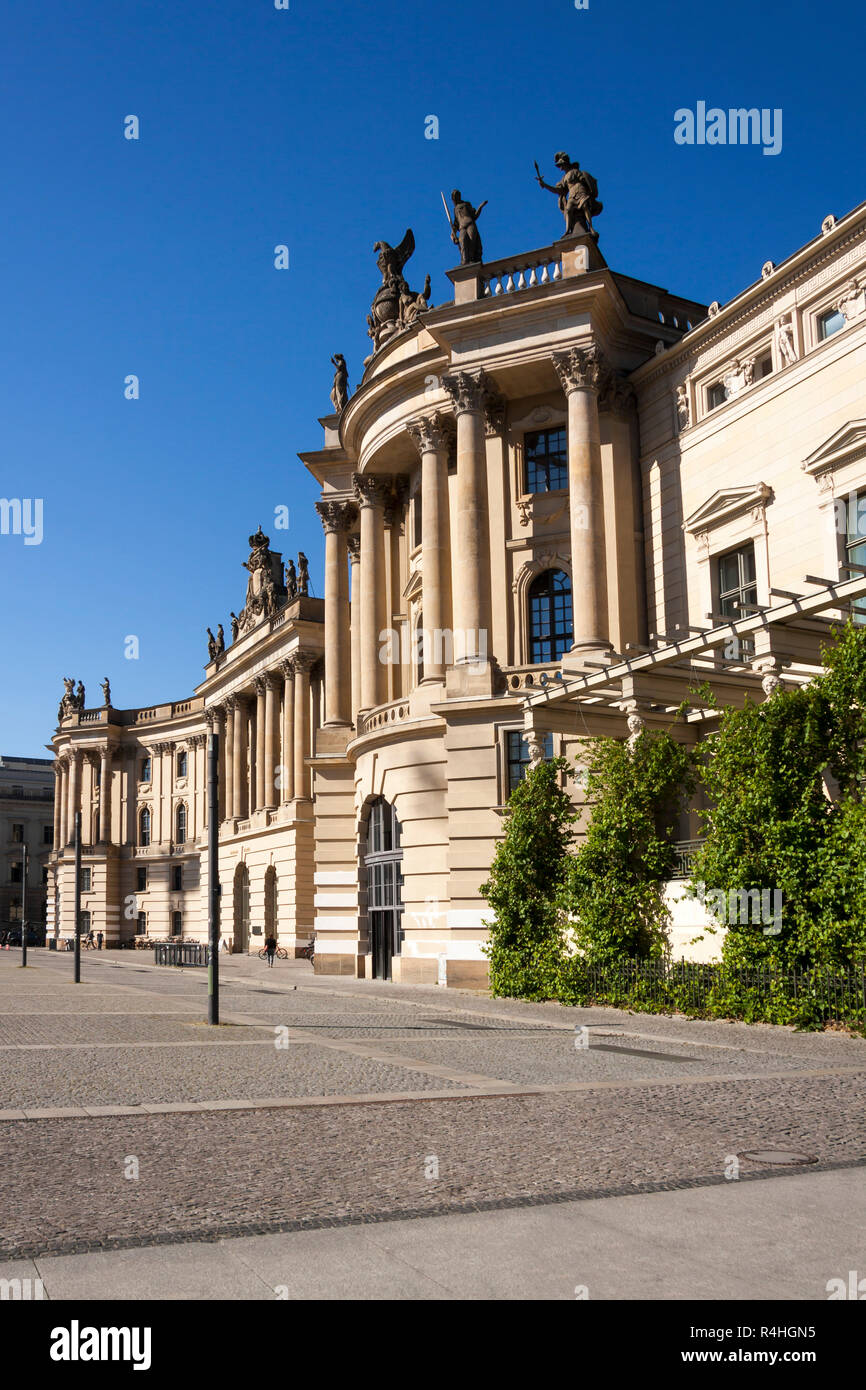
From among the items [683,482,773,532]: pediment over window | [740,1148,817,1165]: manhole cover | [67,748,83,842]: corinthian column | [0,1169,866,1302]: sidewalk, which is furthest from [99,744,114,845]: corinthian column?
[0,1169,866,1302]: sidewalk

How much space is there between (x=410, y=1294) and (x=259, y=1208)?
213cm

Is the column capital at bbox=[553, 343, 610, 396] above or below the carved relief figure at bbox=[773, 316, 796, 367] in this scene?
above

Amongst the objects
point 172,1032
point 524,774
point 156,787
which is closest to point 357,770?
point 524,774

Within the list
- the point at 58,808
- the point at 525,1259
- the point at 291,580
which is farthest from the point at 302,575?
the point at 525,1259

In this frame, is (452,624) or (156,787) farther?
(156,787)

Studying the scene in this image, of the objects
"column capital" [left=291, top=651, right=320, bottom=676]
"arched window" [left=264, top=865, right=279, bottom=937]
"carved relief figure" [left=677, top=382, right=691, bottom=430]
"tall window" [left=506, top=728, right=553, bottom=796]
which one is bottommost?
"arched window" [left=264, top=865, right=279, bottom=937]

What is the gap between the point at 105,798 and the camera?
107 metres

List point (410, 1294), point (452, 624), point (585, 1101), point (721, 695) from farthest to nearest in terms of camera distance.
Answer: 1. point (452, 624)
2. point (721, 695)
3. point (585, 1101)
4. point (410, 1294)

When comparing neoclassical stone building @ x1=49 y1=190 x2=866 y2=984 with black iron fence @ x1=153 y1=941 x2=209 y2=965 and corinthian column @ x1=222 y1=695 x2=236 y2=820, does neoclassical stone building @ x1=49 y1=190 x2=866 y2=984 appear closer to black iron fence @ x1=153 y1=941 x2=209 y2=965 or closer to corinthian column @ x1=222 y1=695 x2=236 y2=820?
black iron fence @ x1=153 y1=941 x2=209 y2=965

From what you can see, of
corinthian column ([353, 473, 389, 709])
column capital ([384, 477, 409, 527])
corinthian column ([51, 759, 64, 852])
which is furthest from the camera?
corinthian column ([51, 759, 64, 852])

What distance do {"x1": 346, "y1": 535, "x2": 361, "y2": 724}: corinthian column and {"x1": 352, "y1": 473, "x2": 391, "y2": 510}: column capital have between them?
98.6 inches

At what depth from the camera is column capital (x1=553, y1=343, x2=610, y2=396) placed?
33.6m
